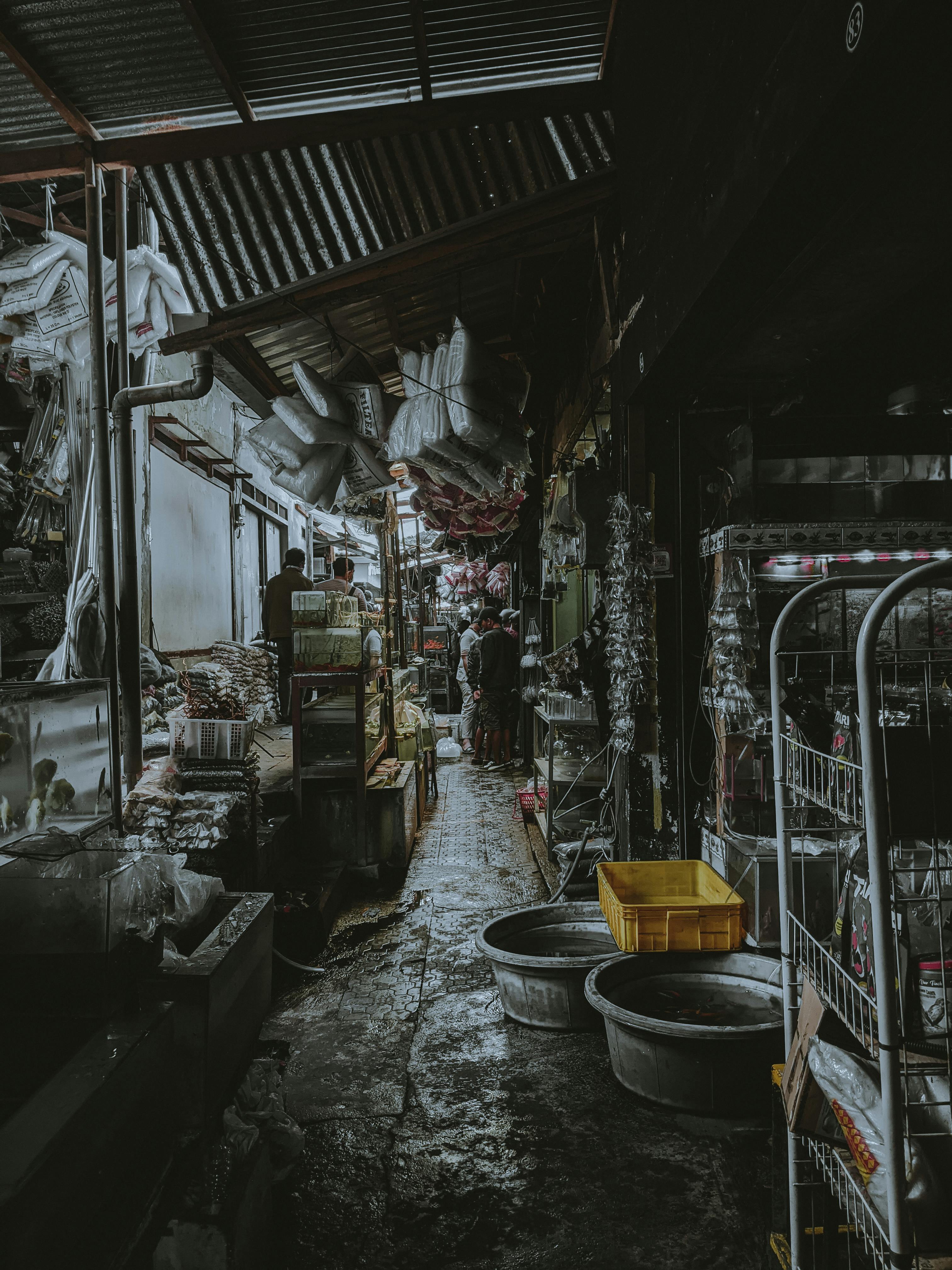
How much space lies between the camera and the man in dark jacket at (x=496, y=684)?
12539mm

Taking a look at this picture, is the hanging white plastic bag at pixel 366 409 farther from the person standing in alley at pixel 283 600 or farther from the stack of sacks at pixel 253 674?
the stack of sacks at pixel 253 674

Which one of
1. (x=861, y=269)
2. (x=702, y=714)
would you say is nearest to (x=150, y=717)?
(x=702, y=714)

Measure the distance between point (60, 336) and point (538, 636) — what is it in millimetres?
6928

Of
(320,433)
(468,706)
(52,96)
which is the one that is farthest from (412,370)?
(468,706)

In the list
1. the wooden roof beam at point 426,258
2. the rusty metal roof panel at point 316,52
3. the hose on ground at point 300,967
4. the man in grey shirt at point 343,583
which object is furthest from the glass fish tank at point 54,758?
the man in grey shirt at point 343,583

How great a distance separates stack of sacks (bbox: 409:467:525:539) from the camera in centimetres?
675

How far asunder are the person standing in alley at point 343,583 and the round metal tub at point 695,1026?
5210 millimetres

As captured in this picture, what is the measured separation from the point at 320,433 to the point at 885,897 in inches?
201

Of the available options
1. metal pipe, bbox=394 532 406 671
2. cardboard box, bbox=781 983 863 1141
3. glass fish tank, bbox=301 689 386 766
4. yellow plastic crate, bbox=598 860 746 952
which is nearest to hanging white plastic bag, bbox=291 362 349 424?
glass fish tank, bbox=301 689 386 766

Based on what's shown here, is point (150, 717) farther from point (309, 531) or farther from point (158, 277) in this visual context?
point (309, 531)

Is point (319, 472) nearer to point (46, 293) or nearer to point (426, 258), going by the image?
point (426, 258)

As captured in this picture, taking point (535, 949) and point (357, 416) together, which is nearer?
point (535, 949)

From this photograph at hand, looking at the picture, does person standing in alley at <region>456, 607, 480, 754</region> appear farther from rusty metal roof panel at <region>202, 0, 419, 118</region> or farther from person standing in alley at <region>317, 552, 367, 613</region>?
rusty metal roof panel at <region>202, 0, 419, 118</region>

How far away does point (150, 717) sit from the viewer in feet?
25.7
